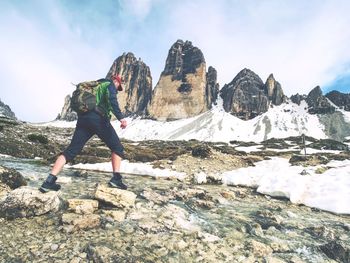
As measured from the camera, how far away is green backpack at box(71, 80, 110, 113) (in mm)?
8141

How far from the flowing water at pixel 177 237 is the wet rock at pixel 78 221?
0.11 metres

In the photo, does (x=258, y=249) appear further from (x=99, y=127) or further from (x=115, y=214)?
(x=99, y=127)

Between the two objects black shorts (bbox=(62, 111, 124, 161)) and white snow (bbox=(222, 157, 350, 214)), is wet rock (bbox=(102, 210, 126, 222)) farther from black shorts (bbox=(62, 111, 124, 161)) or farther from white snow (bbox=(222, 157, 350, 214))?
white snow (bbox=(222, 157, 350, 214))

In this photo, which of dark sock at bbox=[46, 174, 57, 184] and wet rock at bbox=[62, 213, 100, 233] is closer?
wet rock at bbox=[62, 213, 100, 233]

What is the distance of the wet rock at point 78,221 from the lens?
6.21m

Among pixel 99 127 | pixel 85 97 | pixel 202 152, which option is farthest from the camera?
pixel 202 152

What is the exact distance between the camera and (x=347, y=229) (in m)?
8.61

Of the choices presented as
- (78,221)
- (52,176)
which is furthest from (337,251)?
(52,176)

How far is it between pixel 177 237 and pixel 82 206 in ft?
6.89

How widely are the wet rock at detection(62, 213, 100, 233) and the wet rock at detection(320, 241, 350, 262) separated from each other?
4387 millimetres

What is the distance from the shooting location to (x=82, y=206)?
23.2 feet

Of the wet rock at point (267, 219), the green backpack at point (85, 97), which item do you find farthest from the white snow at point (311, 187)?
the green backpack at point (85, 97)

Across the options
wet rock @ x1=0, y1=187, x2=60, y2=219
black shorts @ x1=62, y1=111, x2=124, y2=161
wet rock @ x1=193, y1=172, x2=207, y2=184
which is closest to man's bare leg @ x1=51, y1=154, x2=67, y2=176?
black shorts @ x1=62, y1=111, x2=124, y2=161

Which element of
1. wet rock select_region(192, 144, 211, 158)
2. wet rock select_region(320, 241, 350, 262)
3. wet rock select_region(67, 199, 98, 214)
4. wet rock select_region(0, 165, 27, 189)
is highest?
wet rock select_region(192, 144, 211, 158)
